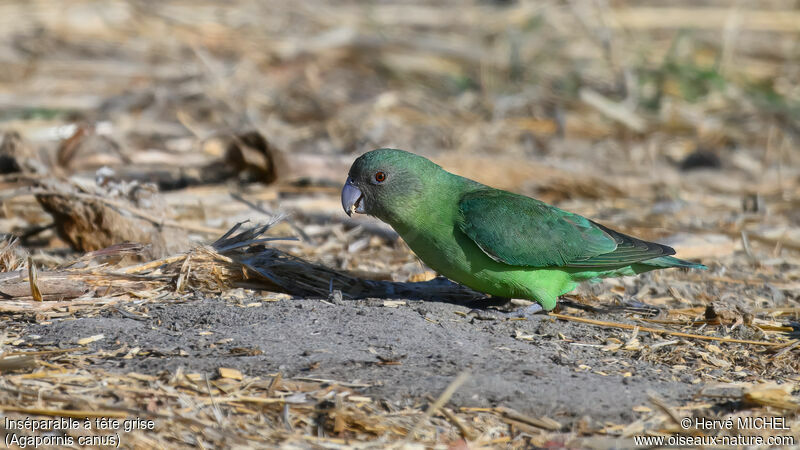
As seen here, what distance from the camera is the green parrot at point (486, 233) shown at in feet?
15.0

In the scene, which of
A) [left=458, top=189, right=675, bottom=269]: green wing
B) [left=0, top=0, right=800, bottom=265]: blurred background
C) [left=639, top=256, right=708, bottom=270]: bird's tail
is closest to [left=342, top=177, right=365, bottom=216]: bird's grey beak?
[left=458, top=189, right=675, bottom=269]: green wing

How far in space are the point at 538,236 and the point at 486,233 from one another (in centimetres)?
35

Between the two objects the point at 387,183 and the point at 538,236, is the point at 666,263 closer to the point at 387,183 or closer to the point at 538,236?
the point at 538,236

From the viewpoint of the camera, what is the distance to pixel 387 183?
4.78m

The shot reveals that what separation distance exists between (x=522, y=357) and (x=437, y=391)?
2.13ft

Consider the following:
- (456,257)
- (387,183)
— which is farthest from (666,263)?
(387,183)

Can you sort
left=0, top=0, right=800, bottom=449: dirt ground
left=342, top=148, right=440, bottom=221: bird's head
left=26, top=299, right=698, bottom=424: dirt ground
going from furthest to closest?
left=342, top=148, right=440, bottom=221: bird's head
left=26, top=299, right=698, bottom=424: dirt ground
left=0, top=0, right=800, bottom=449: dirt ground

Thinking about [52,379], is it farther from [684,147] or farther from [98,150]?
[684,147]

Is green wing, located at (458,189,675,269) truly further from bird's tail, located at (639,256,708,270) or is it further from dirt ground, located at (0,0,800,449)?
dirt ground, located at (0,0,800,449)

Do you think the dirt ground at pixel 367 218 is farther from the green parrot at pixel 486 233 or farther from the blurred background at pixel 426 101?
the green parrot at pixel 486 233

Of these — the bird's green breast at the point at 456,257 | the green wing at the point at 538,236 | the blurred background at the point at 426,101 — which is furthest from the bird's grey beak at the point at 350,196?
the blurred background at the point at 426,101

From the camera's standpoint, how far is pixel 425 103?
397 inches

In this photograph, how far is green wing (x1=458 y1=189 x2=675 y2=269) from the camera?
453cm

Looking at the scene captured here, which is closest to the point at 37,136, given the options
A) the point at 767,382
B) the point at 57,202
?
the point at 57,202
